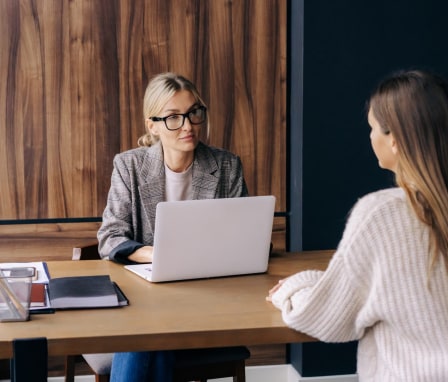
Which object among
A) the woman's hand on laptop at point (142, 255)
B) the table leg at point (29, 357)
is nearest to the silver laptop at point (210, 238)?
the woman's hand on laptop at point (142, 255)

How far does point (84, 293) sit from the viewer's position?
6.88 ft

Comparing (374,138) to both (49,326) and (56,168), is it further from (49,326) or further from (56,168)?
(56,168)

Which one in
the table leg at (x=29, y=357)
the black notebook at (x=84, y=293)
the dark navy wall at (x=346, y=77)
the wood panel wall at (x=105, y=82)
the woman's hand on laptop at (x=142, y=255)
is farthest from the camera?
the dark navy wall at (x=346, y=77)

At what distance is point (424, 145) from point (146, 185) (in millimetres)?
1415

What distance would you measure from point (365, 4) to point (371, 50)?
217 mm

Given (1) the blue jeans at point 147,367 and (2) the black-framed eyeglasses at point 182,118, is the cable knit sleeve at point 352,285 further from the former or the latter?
(2) the black-framed eyeglasses at point 182,118

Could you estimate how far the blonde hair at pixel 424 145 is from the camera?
182 centimetres

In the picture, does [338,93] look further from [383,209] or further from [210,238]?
[383,209]

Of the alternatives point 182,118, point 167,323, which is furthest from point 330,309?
point 182,118

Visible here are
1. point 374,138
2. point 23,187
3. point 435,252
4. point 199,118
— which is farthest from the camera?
point 23,187

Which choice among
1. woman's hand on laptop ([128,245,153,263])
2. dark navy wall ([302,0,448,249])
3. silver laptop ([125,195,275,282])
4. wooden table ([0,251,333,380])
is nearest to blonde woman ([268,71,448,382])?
wooden table ([0,251,333,380])

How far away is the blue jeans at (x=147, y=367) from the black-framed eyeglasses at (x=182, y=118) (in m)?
1.01

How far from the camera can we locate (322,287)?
1.85 meters

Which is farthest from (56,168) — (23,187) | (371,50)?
(371,50)
